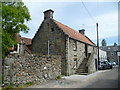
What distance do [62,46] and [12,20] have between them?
30.6 ft

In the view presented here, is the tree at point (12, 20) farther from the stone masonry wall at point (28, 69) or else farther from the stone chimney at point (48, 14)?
the stone chimney at point (48, 14)

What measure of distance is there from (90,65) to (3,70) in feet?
42.5

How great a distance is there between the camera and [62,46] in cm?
1766

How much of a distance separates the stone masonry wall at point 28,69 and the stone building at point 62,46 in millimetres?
4940

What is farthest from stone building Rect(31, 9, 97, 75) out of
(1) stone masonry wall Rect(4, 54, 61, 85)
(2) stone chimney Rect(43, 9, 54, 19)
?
(1) stone masonry wall Rect(4, 54, 61, 85)

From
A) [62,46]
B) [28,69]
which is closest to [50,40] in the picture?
[62,46]

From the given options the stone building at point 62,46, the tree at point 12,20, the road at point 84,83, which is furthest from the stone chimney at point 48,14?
the road at point 84,83

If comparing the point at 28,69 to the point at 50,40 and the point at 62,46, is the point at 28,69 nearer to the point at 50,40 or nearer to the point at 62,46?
the point at 62,46

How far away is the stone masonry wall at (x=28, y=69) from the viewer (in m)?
8.88

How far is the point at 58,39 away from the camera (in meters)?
18.3

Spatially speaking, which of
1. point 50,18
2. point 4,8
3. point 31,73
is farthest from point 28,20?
point 50,18

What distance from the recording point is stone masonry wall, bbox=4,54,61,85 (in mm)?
8875

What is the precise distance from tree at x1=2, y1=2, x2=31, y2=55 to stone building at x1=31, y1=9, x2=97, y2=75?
7.82m

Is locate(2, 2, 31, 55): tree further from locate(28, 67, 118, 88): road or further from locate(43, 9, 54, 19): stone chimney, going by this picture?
locate(43, 9, 54, 19): stone chimney
